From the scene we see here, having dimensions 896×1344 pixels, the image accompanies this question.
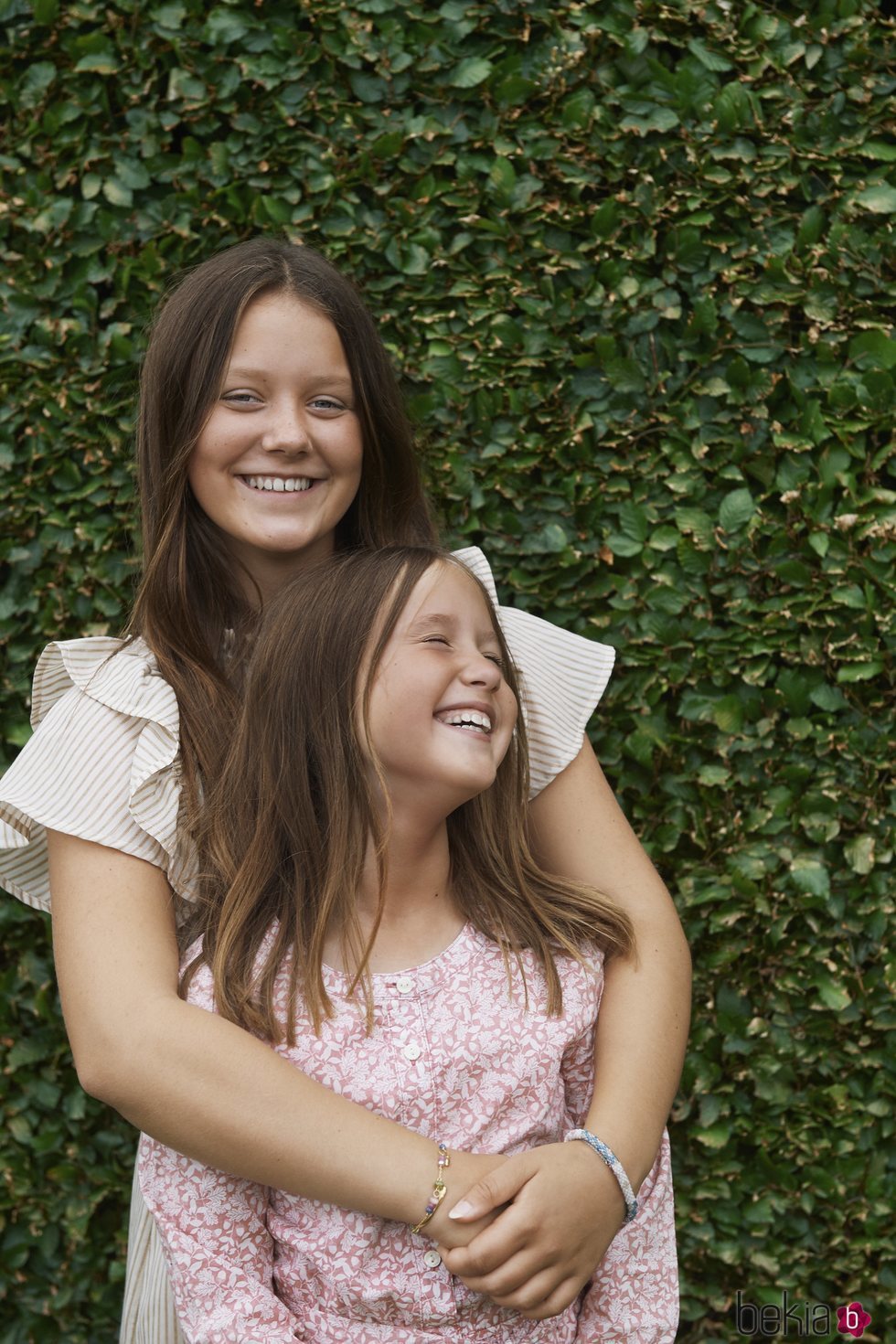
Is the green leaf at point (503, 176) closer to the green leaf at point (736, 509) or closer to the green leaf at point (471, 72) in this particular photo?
the green leaf at point (471, 72)

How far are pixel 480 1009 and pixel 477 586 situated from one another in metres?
0.67

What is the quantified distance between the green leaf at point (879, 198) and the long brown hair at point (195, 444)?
1067 mm

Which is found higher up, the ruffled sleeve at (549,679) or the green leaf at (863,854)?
the ruffled sleeve at (549,679)

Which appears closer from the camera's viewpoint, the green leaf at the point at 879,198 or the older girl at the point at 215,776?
the older girl at the point at 215,776

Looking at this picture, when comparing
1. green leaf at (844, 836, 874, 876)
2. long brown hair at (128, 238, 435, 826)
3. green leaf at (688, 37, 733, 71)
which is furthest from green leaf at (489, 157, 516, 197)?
green leaf at (844, 836, 874, 876)

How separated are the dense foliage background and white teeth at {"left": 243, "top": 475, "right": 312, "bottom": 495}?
66 cm

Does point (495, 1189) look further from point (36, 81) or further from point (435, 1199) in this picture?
point (36, 81)

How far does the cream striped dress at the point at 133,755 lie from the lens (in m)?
1.93

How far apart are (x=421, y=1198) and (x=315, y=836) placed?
557 mm

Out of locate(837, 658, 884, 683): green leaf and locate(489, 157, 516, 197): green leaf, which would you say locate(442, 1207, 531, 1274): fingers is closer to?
locate(837, 658, 884, 683): green leaf

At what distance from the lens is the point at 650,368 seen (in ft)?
9.18

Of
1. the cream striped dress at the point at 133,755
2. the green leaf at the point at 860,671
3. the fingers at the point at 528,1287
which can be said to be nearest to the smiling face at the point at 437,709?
the cream striped dress at the point at 133,755

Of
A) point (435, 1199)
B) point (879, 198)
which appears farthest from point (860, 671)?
point (435, 1199)

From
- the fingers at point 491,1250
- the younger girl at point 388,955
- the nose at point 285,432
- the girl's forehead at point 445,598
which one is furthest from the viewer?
the nose at point 285,432
